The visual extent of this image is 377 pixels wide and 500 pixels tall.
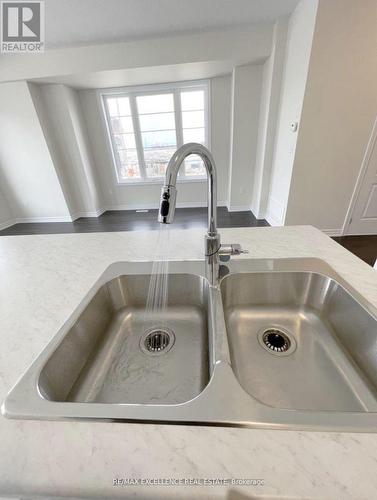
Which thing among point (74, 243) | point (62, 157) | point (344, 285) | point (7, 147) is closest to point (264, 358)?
point (344, 285)

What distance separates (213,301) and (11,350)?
19.1 inches

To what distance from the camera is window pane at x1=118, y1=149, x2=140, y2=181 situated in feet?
13.2

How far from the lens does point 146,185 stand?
4164mm

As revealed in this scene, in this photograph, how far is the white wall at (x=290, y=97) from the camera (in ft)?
6.54

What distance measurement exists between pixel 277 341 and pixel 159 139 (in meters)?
4.13

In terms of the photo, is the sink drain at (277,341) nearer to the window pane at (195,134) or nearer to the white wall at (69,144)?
the window pane at (195,134)

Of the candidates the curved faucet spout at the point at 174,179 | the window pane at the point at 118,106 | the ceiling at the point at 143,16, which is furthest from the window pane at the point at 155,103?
the curved faucet spout at the point at 174,179

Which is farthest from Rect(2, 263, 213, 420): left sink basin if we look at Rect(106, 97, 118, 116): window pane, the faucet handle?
Rect(106, 97, 118, 116): window pane

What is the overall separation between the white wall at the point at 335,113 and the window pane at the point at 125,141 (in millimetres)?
2975

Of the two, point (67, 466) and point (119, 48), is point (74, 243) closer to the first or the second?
point (67, 466)

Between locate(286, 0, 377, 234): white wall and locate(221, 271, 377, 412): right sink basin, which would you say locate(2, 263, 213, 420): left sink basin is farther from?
locate(286, 0, 377, 234): white wall

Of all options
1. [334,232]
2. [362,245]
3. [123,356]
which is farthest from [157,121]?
[123,356]

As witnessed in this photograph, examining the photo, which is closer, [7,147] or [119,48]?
[119,48]

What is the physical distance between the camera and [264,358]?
56 centimetres
